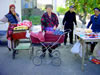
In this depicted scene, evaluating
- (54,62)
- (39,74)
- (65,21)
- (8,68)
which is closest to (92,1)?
(65,21)

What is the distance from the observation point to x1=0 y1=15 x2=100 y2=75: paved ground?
Result: 4.47 m

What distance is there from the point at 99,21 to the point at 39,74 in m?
2.83

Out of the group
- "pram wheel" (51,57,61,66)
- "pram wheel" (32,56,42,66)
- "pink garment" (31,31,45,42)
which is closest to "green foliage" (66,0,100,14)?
"pink garment" (31,31,45,42)

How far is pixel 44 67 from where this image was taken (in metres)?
4.82

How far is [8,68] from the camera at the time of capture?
477cm

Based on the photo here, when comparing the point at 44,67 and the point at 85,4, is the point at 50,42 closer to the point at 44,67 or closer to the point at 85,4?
the point at 44,67

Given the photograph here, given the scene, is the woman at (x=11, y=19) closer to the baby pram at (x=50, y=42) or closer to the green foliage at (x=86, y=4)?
the baby pram at (x=50, y=42)

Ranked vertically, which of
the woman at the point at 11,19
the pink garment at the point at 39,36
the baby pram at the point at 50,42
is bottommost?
the baby pram at the point at 50,42

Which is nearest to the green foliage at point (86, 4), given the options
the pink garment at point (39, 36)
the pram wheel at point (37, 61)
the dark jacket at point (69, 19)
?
the dark jacket at point (69, 19)

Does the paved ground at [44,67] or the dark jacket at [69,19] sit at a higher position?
the dark jacket at [69,19]

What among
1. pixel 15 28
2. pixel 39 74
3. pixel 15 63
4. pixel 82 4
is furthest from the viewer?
pixel 82 4

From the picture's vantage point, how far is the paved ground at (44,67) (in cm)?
Answer: 447

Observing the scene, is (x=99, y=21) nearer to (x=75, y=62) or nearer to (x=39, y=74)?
(x=75, y=62)

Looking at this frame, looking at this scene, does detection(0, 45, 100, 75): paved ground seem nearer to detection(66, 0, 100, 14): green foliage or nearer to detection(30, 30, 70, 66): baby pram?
detection(30, 30, 70, 66): baby pram
